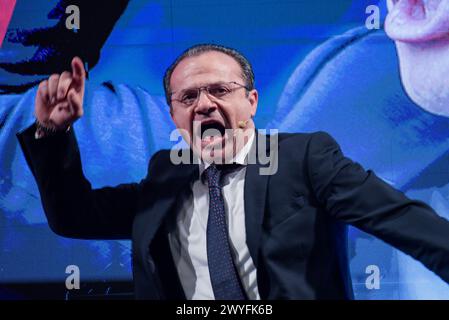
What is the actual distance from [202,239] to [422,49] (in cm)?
117

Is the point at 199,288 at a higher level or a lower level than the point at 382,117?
lower

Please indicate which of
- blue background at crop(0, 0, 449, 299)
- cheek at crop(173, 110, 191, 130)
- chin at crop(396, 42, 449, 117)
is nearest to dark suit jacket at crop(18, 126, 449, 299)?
cheek at crop(173, 110, 191, 130)

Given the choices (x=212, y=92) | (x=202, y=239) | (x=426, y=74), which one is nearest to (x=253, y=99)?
(x=212, y=92)

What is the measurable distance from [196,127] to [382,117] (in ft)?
2.52

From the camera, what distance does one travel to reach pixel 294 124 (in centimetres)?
238

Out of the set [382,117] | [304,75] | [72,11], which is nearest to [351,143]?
[382,117]

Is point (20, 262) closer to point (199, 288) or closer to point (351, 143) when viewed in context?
point (199, 288)

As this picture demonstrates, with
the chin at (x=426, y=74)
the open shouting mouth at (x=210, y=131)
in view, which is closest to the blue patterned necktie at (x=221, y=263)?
the open shouting mouth at (x=210, y=131)

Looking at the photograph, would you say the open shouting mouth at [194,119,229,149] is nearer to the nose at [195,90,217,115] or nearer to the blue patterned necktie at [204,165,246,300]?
the nose at [195,90,217,115]

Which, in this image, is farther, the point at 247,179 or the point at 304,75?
the point at 304,75

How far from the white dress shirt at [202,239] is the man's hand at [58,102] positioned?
1.51 feet

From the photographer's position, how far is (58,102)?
1.97m

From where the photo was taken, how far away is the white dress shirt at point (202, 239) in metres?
1.83

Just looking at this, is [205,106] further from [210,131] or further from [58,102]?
[58,102]
